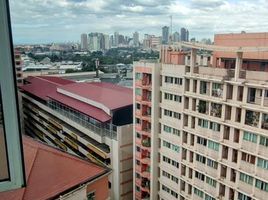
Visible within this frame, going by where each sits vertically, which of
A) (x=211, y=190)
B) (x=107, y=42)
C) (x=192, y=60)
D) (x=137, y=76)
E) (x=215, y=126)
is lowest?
(x=211, y=190)

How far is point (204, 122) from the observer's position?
12.3ft

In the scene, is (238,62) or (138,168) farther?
(138,168)

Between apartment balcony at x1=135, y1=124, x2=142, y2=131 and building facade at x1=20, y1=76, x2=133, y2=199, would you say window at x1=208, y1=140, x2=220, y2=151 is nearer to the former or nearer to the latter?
apartment balcony at x1=135, y1=124, x2=142, y2=131

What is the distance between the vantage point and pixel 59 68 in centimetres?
1077

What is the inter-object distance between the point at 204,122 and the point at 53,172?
1.91 metres

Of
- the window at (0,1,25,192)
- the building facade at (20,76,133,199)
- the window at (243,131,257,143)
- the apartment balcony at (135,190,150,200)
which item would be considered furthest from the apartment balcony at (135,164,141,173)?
the window at (0,1,25,192)

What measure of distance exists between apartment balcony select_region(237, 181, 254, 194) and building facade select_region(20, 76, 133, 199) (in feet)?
6.71

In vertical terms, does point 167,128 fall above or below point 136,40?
below

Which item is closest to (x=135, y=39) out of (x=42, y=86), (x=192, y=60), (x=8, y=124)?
(x=192, y=60)

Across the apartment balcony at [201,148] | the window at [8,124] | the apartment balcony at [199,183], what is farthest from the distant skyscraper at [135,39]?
the window at [8,124]

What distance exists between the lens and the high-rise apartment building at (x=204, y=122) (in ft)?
10.4

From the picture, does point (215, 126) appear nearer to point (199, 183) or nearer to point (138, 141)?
point (199, 183)

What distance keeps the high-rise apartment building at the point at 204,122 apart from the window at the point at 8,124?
2.89m

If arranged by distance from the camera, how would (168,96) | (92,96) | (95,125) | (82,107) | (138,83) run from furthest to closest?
1. (92,96)
2. (82,107)
3. (95,125)
4. (138,83)
5. (168,96)
